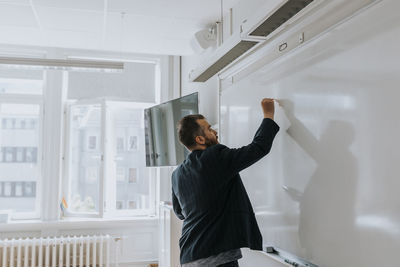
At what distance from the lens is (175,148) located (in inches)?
141

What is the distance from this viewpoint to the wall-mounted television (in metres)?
3.44

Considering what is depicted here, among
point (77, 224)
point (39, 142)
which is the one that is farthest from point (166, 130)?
point (39, 142)

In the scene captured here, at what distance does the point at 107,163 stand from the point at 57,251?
1137 mm

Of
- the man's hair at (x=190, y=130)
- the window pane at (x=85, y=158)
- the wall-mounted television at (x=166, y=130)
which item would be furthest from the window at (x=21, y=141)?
the man's hair at (x=190, y=130)

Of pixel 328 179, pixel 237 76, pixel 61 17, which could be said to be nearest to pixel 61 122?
pixel 61 17

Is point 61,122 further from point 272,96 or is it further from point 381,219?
point 381,219

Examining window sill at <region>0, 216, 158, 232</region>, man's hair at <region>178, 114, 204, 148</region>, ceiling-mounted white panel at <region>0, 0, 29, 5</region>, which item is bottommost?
window sill at <region>0, 216, 158, 232</region>

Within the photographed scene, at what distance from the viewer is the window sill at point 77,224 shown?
4.17 metres

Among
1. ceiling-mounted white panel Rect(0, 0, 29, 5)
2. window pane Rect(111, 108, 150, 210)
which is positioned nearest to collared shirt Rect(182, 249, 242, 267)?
ceiling-mounted white panel Rect(0, 0, 29, 5)

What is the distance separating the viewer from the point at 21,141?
177 inches

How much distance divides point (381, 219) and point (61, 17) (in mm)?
3093

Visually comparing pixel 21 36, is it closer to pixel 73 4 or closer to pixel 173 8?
pixel 73 4

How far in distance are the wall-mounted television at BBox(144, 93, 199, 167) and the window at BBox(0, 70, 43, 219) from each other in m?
1.43

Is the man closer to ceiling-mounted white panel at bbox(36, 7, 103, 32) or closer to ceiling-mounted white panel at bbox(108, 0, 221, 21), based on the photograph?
ceiling-mounted white panel at bbox(108, 0, 221, 21)
